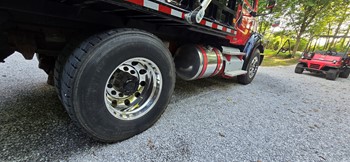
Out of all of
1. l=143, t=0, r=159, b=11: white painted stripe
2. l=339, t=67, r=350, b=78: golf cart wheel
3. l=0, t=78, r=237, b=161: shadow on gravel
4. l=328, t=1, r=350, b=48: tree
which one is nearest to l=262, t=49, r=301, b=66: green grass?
l=328, t=1, r=350, b=48: tree

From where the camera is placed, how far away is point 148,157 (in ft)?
4.15

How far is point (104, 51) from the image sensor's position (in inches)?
46.9

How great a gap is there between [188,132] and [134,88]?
0.72 metres

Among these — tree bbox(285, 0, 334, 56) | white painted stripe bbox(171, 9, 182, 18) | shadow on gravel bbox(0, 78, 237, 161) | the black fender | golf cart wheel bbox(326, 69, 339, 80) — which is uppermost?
tree bbox(285, 0, 334, 56)

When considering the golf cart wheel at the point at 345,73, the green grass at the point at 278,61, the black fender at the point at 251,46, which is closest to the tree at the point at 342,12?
the green grass at the point at 278,61

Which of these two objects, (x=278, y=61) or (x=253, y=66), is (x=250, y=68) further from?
(x=278, y=61)

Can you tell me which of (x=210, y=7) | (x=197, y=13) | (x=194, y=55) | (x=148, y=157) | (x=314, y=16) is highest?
(x=314, y=16)

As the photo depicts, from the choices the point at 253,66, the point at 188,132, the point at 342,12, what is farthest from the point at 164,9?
the point at 342,12

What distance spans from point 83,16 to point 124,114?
0.90 metres

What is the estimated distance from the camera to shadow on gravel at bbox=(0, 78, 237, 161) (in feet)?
3.80

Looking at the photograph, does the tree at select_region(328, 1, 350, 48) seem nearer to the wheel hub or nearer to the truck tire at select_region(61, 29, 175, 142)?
the truck tire at select_region(61, 29, 175, 142)

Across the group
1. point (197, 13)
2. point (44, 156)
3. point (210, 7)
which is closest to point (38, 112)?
point (44, 156)

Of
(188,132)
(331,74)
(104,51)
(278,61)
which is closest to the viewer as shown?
(104,51)

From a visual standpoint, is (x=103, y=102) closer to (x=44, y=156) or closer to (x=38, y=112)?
(x=44, y=156)
